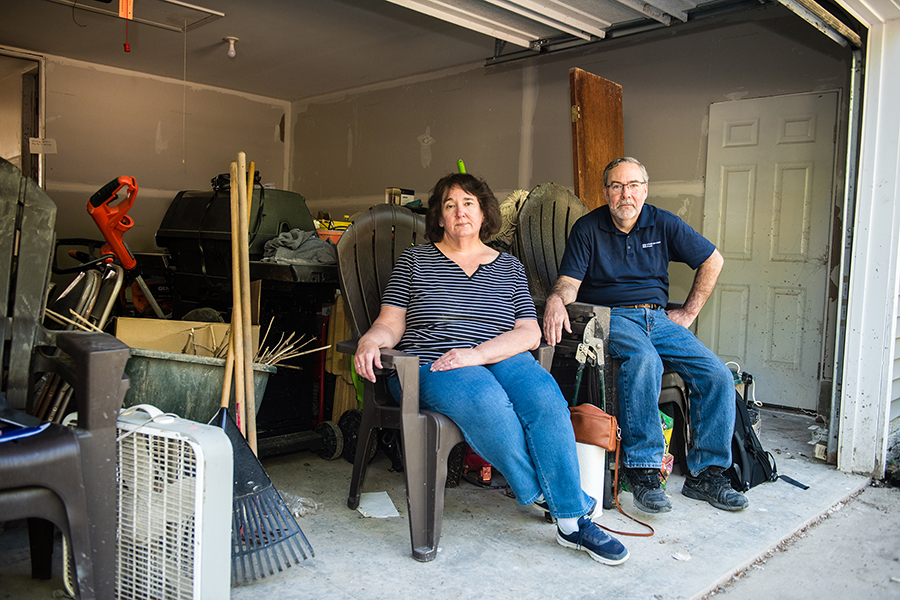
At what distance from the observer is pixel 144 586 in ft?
5.39

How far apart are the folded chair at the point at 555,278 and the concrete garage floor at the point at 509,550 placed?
0.36m

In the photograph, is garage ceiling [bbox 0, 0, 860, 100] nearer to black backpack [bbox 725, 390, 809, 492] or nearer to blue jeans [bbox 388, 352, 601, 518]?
blue jeans [bbox 388, 352, 601, 518]

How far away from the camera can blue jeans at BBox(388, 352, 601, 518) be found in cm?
213

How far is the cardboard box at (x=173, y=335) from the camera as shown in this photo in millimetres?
2588

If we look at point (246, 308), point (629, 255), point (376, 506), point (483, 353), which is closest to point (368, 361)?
point (483, 353)

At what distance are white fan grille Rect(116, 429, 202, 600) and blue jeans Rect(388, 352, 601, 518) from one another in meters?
0.85

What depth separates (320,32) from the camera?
5668 mm

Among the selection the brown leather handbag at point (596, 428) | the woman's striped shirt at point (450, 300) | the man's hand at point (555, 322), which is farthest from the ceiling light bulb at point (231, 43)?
the brown leather handbag at point (596, 428)

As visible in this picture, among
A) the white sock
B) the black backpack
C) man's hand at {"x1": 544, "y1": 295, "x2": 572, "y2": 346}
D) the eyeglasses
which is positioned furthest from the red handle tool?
the black backpack

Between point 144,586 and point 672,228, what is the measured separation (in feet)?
7.76

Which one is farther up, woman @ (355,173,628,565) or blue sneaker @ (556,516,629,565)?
woman @ (355,173,628,565)

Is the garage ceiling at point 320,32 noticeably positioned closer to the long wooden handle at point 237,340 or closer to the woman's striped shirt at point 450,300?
the woman's striped shirt at point 450,300

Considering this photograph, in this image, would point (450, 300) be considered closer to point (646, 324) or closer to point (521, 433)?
point (521, 433)

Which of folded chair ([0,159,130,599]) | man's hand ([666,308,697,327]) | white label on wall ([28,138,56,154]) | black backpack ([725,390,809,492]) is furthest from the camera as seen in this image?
white label on wall ([28,138,56,154])
